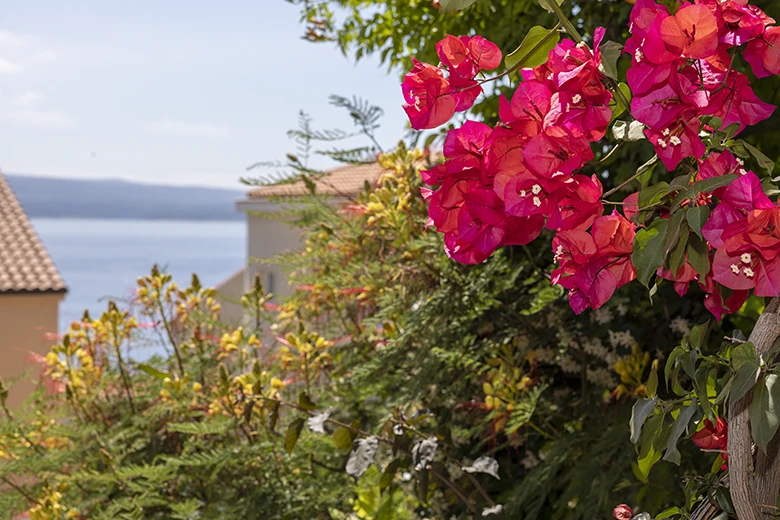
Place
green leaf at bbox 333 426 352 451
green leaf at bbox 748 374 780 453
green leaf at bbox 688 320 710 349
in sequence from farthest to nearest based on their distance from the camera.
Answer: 1. green leaf at bbox 333 426 352 451
2. green leaf at bbox 688 320 710 349
3. green leaf at bbox 748 374 780 453

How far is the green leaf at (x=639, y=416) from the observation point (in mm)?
611

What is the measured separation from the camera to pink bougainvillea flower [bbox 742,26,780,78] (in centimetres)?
61

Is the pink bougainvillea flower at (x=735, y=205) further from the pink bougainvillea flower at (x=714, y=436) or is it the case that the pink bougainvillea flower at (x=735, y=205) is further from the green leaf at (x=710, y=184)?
the pink bougainvillea flower at (x=714, y=436)

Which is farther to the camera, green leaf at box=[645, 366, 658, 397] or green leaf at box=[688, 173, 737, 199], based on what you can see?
green leaf at box=[645, 366, 658, 397]

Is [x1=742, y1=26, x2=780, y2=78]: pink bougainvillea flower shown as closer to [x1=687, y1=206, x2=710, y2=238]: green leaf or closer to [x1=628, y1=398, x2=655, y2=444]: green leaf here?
[x1=687, y1=206, x2=710, y2=238]: green leaf

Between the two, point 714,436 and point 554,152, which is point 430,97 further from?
point 714,436

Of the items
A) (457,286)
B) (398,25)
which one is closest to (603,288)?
(457,286)

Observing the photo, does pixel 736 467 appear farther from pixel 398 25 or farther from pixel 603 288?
pixel 398 25

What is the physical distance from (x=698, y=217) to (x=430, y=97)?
24 cm

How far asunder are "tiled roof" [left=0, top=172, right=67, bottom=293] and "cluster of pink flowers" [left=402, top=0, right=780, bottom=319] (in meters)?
10.1

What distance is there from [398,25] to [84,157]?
9232 cm

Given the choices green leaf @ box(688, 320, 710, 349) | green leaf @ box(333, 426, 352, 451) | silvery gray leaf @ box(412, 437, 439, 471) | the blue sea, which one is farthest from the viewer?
the blue sea

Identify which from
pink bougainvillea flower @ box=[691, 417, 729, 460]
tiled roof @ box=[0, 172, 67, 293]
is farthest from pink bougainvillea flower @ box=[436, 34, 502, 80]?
tiled roof @ box=[0, 172, 67, 293]

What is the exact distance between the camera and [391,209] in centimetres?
162
